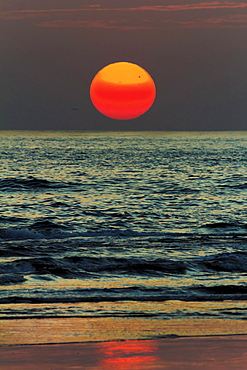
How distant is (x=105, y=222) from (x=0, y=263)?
8.62 m

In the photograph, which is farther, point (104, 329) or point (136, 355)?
point (104, 329)

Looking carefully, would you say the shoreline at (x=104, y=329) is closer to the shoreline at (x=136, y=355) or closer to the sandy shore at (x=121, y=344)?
the sandy shore at (x=121, y=344)

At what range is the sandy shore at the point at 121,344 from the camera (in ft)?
20.2

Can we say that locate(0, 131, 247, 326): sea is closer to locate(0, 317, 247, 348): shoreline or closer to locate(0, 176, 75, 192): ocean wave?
locate(0, 317, 247, 348): shoreline

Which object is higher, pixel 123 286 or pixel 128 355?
pixel 128 355

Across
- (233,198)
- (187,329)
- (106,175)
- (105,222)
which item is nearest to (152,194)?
(233,198)

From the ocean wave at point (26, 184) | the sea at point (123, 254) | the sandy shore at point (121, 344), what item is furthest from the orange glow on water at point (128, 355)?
the ocean wave at point (26, 184)

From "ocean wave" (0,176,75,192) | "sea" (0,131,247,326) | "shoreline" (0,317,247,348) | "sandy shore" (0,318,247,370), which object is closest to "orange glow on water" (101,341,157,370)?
"sandy shore" (0,318,247,370)

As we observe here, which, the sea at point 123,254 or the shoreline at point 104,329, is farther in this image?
the sea at point 123,254

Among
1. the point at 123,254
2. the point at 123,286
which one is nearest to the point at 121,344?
the point at 123,286

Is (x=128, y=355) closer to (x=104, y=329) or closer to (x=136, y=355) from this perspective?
(x=136, y=355)

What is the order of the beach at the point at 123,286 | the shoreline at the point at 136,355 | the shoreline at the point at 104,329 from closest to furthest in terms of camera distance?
the shoreline at the point at 136,355 → the beach at the point at 123,286 → the shoreline at the point at 104,329

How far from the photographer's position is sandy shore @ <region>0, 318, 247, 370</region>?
6.14 meters

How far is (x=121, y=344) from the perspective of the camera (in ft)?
22.9
